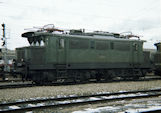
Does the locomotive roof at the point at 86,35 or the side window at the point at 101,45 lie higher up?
the locomotive roof at the point at 86,35

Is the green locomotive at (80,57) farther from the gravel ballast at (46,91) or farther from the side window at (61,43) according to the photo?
the gravel ballast at (46,91)

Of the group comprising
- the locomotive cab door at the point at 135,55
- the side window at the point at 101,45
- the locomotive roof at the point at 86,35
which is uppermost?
the locomotive roof at the point at 86,35

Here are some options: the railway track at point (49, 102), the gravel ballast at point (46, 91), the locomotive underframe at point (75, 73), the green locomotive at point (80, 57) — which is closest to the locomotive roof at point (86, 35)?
the green locomotive at point (80, 57)

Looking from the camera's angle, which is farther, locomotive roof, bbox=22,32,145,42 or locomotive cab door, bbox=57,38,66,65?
locomotive cab door, bbox=57,38,66,65

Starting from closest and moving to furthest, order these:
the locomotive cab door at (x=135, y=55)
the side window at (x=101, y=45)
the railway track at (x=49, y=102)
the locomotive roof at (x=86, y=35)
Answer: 1. the railway track at (x=49, y=102)
2. the locomotive roof at (x=86, y=35)
3. the side window at (x=101, y=45)
4. the locomotive cab door at (x=135, y=55)

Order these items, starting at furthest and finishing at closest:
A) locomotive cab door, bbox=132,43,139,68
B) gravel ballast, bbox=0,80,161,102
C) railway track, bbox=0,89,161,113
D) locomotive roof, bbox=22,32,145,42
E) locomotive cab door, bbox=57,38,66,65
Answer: locomotive cab door, bbox=132,43,139,68 < locomotive cab door, bbox=57,38,66,65 < locomotive roof, bbox=22,32,145,42 < gravel ballast, bbox=0,80,161,102 < railway track, bbox=0,89,161,113

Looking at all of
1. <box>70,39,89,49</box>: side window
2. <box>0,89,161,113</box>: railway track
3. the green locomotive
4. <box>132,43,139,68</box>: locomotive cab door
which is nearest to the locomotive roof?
the green locomotive

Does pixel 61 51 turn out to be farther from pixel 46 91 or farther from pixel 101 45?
pixel 46 91

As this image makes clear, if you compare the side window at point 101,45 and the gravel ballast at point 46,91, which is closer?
the gravel ballast at point 46,91

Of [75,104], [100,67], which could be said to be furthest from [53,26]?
[75,104]

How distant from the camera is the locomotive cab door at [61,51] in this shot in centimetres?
1441

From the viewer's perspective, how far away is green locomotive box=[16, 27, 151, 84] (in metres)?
13.6

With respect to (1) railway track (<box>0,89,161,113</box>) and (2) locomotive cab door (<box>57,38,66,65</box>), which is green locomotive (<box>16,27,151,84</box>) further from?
(1) railway track (<box>0,89,161,113</box>)

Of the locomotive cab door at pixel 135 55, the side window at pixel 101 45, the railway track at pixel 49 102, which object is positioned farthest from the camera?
the locomotive cab door at pixel 135 55
